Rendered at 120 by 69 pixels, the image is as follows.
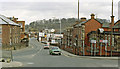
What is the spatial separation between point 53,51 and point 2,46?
21.0 meters

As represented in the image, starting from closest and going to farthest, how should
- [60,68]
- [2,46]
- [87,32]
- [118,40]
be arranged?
[60,68]
[118,40]
[87,32]
[2,46]

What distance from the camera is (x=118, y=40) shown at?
3341cm

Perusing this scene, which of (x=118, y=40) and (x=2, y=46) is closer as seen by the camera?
(x=118, y=40)

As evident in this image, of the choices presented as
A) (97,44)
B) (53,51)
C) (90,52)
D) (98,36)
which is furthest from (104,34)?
(53,51)

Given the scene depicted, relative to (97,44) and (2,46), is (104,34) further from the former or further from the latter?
(2,46)

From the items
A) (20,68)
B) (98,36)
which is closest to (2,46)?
(98,36)

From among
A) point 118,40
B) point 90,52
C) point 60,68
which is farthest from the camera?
point 118,40

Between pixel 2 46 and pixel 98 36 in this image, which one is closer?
pixel 98 36

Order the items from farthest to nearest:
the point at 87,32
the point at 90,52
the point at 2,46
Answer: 1. the point at 2,46
2. the point at 87,32
3. the point at 90,52

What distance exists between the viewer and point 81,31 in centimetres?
4488

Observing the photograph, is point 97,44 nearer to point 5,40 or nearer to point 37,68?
point 37,68

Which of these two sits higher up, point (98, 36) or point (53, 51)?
point (98, 36)

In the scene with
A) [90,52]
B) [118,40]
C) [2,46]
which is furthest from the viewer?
[2,46]

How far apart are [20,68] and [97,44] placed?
56.5ft
